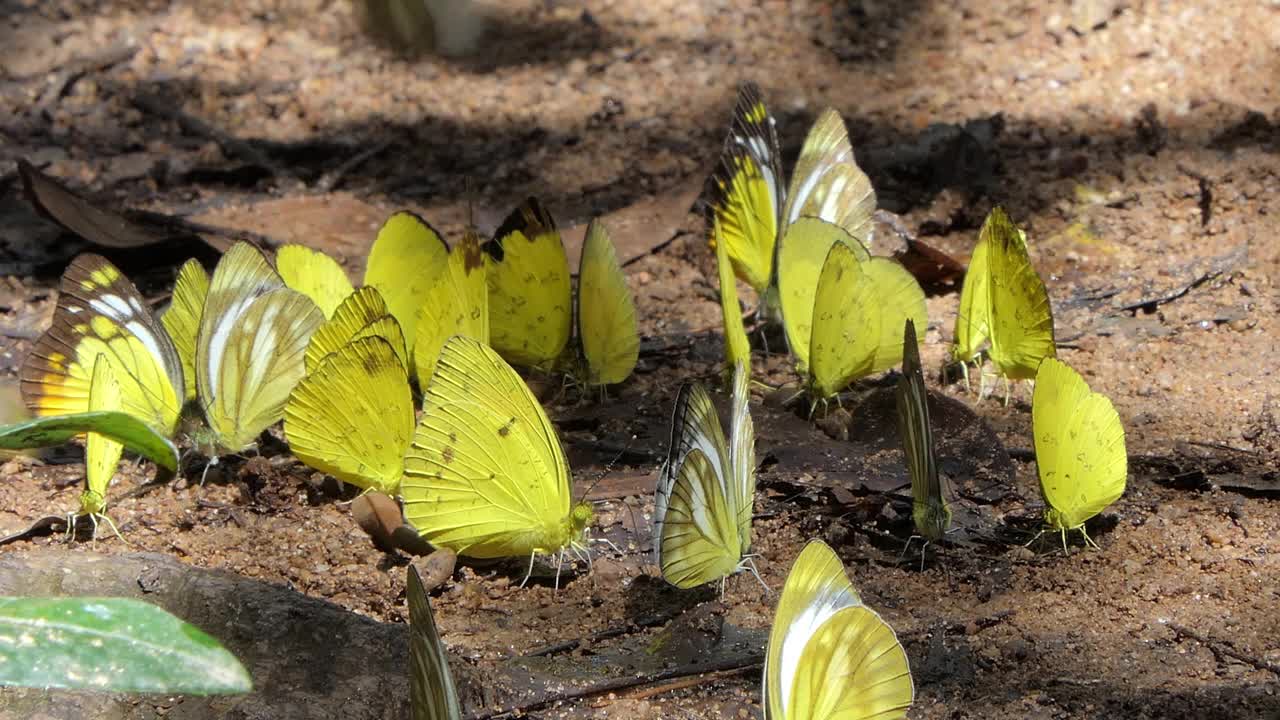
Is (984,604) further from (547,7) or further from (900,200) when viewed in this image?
(547,7)

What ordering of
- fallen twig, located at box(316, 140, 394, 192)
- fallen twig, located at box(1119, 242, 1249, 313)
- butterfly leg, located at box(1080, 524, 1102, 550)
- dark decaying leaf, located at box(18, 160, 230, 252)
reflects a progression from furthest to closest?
fallen twig, located at box(316, 140, 394, 192), dark decaying leaf, located at box(18, 160, 230, 252), fallen twig, located at box(1119, 242, 1249, 313), butterfly leg, located at box(1080, 524, 1102, 550)

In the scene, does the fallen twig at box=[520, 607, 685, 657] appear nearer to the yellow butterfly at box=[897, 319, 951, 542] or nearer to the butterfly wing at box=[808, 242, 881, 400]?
the yellow butterfly at box=[897, 319, 951, 542]

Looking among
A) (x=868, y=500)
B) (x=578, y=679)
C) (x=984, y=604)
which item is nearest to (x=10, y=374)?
(x=578, y=679)

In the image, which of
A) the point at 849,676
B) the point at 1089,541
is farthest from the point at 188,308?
the point at 1089,541

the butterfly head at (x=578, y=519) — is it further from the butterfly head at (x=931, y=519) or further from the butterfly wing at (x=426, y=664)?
the butterfly wing at (x=426, y=664)

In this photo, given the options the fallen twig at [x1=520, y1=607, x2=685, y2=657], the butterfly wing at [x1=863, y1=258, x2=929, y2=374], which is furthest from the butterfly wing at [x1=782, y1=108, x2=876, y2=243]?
the fallen twig at [x1=520, y1=607, x2=685, y2=657]

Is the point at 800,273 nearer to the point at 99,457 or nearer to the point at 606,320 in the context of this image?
the point at 606,320
